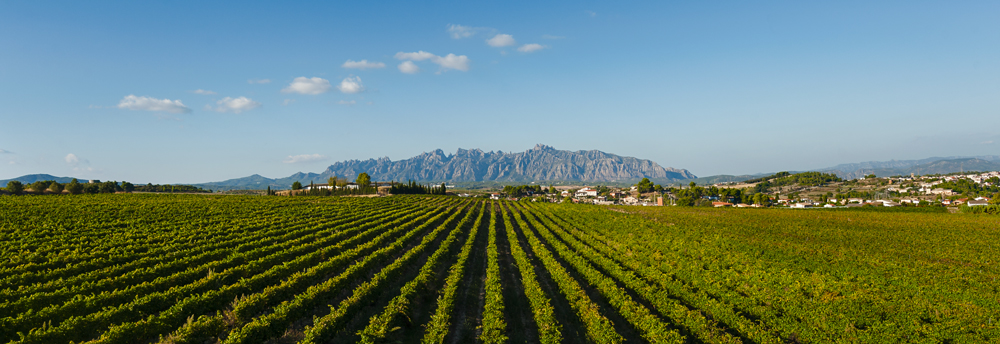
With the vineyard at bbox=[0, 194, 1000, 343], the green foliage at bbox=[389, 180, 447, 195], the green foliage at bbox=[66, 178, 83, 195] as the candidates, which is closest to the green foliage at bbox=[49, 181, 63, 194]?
the green foliage at bbox=[66, 178, 83, 195]

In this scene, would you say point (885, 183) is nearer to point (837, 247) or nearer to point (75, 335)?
point (837, 247)

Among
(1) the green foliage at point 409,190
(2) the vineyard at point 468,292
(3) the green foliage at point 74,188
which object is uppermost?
(3) the green foliage at point 74,188

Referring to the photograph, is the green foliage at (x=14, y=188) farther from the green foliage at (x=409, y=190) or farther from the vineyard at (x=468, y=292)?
the green foliage at (x=409, y=190)

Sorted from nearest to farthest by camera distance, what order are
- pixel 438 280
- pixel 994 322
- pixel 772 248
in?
pixel 994 322 → pixel 438 280 → pixel 772 248

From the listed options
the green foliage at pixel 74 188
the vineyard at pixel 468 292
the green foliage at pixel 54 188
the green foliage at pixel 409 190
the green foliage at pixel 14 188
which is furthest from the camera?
the green foliage at pixel 409 190

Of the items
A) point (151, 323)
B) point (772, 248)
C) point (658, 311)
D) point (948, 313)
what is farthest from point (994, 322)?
point (151, 323)

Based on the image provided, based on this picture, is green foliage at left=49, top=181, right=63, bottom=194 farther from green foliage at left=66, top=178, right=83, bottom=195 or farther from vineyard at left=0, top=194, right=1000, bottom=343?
vineyard at left=0, top=194, right=1000, bottom=343

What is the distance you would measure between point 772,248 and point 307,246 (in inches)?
1629

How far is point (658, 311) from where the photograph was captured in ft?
54.2

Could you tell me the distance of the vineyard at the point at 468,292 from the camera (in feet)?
42.7

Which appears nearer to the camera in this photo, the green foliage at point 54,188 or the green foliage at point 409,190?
the green foliage at point 54,188

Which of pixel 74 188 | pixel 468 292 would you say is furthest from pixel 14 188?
pixel 468 292

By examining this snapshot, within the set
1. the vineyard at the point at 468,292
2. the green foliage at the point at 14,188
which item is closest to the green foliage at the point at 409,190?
the green foliage at the point at 14,188

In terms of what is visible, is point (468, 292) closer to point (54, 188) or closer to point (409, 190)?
point (54, 188)
